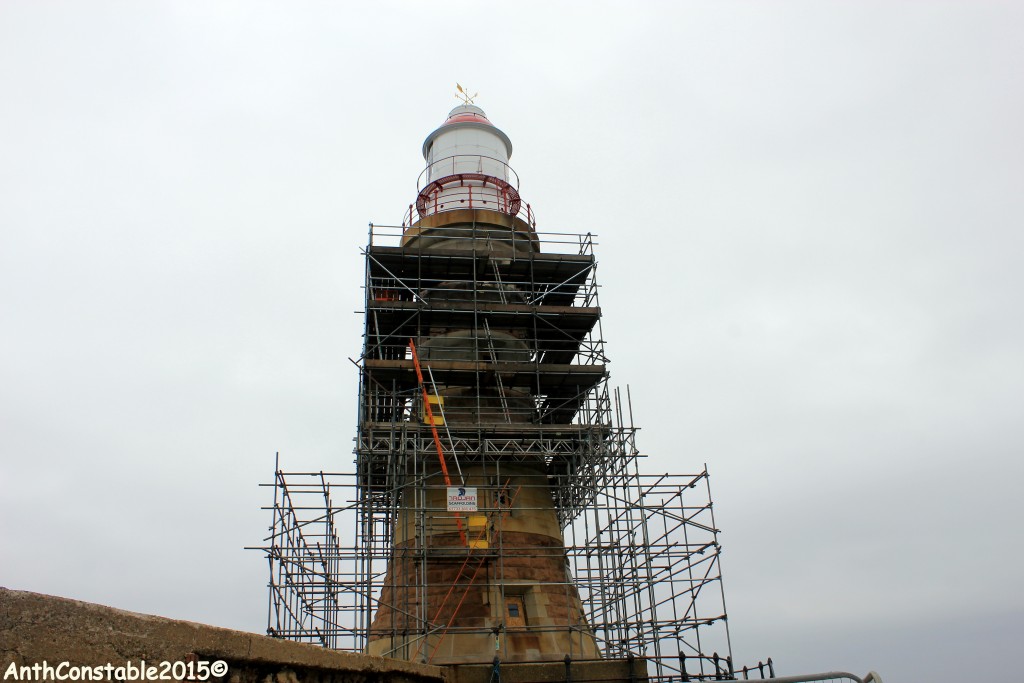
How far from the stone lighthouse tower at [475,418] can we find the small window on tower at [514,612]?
40 mm

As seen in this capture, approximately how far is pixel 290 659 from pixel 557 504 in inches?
701

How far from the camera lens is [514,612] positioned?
55.9 feet

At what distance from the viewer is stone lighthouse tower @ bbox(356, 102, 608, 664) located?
16.7 m

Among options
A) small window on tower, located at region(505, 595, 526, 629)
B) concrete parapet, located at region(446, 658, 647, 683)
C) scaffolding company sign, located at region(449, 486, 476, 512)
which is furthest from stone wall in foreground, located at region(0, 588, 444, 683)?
small window on tower, located at region(505, 595, 526, 629)

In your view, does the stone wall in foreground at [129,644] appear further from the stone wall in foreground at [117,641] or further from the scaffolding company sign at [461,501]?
the scaffolding company sign at [461,501]

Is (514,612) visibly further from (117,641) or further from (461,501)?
(117,641)

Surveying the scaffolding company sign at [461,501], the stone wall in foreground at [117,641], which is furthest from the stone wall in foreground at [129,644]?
the scaffolding company sign at [461,501]

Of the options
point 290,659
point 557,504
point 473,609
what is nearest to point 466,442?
point 473,609

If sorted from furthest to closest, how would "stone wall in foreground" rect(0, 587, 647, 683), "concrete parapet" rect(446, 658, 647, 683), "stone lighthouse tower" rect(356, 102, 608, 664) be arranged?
"stone lighthouse tower" rect(356, 102, 608, 664) < "concrete parapet" rect(446, 658, 647, 683) < "stone wall in foreground" rect(0, 587, 647, 683)

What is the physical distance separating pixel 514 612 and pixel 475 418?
477 centimetres

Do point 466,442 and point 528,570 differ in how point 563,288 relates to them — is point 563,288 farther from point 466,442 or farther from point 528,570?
point 528,570

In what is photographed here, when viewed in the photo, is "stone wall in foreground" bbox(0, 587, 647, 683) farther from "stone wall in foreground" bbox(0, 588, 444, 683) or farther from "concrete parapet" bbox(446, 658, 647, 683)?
"concrete parapet" bbox(446, 658, 647, 683)

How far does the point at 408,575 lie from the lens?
56.9ft

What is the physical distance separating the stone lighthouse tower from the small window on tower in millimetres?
40
